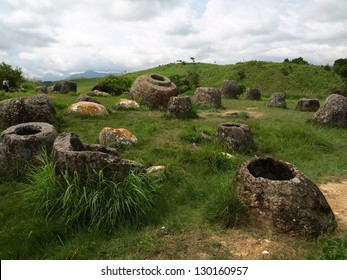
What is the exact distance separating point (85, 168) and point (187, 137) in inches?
212

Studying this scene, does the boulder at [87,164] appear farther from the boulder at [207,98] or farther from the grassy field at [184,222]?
the boulder at [207,98]

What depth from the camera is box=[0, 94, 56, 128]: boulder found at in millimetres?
11227

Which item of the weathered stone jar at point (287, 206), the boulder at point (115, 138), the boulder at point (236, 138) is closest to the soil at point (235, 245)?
the weathered stone jar at point (287, 206)

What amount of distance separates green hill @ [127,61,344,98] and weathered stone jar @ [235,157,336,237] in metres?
28.4

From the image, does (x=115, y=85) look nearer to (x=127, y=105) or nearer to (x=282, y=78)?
(x=127, y=105)

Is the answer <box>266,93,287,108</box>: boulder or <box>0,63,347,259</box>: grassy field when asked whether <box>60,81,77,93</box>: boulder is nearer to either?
<box>266,93,287,108</box>: boulder

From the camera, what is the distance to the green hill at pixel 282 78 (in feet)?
111

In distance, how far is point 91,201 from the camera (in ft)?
16.5

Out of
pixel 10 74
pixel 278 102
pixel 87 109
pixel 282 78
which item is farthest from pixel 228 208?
pixel 282 78

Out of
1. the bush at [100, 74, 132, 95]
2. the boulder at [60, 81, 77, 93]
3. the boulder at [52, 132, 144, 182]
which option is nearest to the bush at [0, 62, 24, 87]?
the boulder at [60, 81, 77, 93]

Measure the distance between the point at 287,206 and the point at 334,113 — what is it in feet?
33.4

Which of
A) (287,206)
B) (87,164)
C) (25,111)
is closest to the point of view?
(287,206)

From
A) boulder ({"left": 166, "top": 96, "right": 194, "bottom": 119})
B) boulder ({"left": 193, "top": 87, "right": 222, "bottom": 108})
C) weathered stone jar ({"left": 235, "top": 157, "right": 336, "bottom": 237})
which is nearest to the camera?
weathered stone jar ({"left": 235, "top": 157, "right": 336, "bottom": 237})

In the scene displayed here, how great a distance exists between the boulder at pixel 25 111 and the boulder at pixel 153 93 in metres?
5.84
